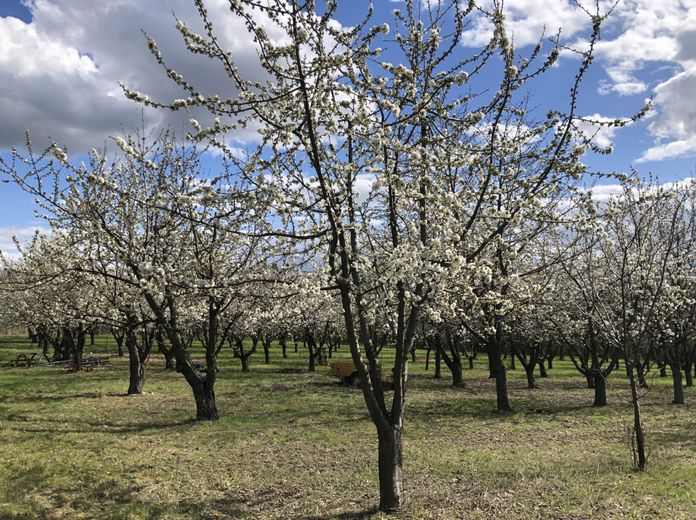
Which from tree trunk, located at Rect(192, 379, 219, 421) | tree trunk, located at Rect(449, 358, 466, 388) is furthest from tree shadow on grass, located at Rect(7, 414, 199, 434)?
tree trunk, located at Rect(449, 358, 466, 388)

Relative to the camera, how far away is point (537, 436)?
542 inches

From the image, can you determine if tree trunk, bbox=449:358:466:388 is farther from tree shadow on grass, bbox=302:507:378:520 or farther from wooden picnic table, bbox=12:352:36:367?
wooden picnic table, bbox=12:352:36:367

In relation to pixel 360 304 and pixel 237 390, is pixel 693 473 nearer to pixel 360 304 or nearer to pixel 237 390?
pixel 360 304

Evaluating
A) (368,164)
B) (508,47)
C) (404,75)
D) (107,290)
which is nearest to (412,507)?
(368,164)

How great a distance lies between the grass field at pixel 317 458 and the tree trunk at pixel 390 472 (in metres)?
0.25

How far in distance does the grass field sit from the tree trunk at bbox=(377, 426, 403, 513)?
249 mm

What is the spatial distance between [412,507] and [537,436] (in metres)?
7.29

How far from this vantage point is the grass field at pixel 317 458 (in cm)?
812

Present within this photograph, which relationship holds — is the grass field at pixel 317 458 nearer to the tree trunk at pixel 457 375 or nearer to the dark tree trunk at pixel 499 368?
the dark tree trunk at pixel 499 368

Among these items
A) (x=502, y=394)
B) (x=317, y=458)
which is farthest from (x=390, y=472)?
(x=502, y=394)

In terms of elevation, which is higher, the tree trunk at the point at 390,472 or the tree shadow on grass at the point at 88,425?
the tree trunk at the point at 390,472

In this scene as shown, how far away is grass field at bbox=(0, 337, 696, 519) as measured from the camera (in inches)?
320

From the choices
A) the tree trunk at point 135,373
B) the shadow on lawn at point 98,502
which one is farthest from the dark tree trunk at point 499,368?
the tree trunk at point 135,373

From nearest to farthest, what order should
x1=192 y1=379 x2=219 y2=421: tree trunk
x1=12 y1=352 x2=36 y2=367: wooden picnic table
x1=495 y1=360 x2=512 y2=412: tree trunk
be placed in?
x1=192 y1=379 x2=219 y2=421: tree trunk < x1=495 y1=360 x2=512 y2=412: tree trunk < x1=12 y1=352 x2=36 y2=367: wooden picnic table
